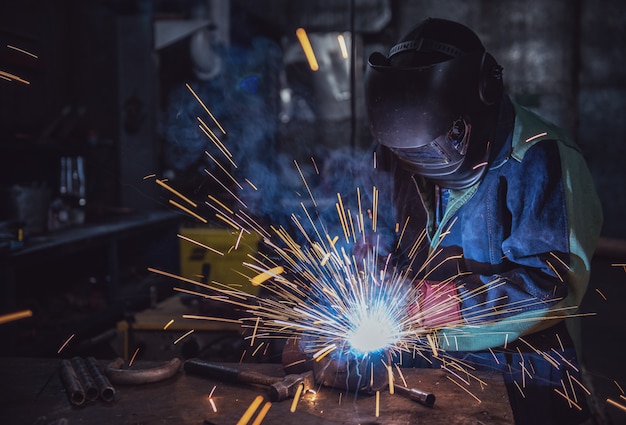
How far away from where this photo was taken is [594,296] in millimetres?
5277

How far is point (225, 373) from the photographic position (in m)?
1.75

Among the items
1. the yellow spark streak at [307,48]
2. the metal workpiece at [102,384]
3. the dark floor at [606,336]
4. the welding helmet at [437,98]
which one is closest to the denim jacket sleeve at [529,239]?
the welding helmet at [437,98]

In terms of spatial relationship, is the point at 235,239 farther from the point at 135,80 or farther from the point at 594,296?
the point at 594,296

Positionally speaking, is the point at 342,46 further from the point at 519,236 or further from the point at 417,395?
the point at 417,395

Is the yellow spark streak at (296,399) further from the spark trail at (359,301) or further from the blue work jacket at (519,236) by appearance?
the blue work jacket at (519,236)

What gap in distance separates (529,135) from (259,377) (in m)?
1.29

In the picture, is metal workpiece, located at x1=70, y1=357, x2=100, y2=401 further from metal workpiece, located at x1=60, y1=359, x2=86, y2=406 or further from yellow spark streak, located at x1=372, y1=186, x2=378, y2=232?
yellow spark streak, located at x1=372, y1=186, x2=378, y2=232

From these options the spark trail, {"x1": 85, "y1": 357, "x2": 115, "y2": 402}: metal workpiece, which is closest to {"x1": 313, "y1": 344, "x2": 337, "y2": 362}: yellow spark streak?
the spark trail

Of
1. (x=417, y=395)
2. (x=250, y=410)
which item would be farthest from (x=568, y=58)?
(x=250, y=410)

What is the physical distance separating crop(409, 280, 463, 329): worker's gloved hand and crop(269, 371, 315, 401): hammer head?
17.1 inches

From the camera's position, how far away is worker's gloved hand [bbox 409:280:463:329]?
185 cm

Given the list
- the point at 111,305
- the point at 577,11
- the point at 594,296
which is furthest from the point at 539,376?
the point at 577,11

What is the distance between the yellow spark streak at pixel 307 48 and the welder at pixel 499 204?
4311 millimetres

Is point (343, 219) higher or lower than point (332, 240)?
higher
